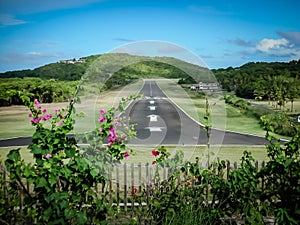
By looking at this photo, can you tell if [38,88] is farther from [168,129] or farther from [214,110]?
[214,110]

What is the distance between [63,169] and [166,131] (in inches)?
233

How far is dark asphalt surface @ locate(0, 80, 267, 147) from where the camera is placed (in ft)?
25.0

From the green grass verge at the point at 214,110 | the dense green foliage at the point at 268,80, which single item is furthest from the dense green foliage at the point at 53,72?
the dense green foliage at the point at 268,80

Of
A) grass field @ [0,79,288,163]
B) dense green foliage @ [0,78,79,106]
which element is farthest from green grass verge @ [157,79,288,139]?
dense green foliage @ [0,78,79,106]

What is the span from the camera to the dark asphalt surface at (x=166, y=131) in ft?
25.0

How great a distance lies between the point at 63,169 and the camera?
8.09ft

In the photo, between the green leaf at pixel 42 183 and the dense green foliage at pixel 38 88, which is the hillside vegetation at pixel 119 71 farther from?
the green leaf at pixel 42 183

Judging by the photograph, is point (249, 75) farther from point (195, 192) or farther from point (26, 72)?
point (195, 192)

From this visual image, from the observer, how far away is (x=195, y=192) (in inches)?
126

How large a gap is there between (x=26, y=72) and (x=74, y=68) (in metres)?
2.01

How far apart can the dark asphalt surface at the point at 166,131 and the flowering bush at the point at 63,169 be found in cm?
430

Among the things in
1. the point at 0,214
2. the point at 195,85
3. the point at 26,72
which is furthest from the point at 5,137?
the point at 0,214

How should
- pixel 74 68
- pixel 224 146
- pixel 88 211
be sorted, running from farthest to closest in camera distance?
pixel 74 68
pixel 224 146
pixel 88 211

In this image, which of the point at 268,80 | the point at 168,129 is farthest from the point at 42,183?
the point at 268,80
